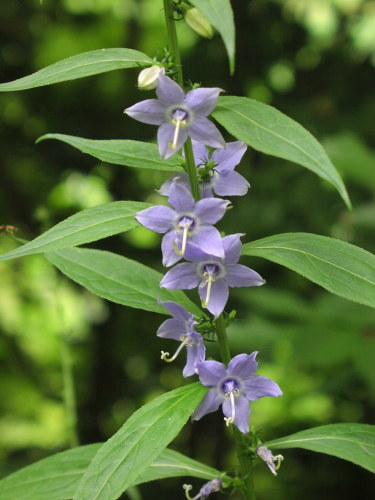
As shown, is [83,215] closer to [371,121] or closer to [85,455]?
[85,455]

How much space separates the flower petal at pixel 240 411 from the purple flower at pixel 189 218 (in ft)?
0.78

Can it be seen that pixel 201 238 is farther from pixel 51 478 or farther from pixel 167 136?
pixel 51 478

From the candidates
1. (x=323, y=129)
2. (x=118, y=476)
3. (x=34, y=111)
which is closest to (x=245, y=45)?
(x=323, y=129)

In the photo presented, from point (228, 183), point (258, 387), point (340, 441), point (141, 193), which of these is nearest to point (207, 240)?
point (228, 183)

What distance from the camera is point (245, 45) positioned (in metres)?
3.03

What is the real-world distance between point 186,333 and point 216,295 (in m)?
0.11

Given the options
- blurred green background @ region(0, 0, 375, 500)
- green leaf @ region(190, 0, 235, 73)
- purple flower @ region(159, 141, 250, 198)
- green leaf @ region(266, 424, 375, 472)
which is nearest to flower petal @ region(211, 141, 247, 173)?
purple flower @ region(159, 141, 250, 198)

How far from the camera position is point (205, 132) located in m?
0.93

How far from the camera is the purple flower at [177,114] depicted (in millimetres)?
902

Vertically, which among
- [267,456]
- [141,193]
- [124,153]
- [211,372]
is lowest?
[267,456]

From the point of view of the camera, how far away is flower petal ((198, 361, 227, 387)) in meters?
1.01

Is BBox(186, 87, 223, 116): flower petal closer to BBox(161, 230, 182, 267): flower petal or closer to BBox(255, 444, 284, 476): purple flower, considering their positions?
BBox(161, 230, 182, 267): flower petal

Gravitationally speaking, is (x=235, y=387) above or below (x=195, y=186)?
below

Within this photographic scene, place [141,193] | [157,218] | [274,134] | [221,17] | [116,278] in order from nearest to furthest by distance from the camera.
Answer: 1. [221,17]
2. [274,134]
3. [157,218]
4. [116,278]
5. [141,193]
